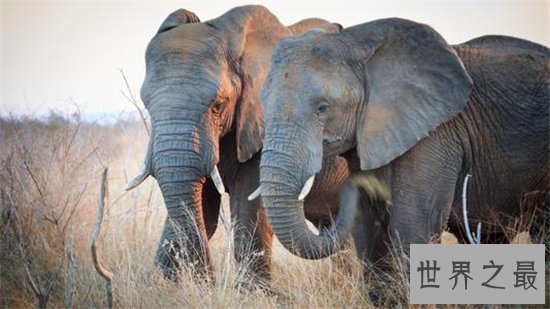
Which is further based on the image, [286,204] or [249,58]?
[249,58]

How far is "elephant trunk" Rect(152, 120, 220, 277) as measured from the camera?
260 inches

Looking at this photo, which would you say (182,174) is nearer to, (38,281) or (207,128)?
(207,128)

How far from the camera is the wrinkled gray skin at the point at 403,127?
5910mm

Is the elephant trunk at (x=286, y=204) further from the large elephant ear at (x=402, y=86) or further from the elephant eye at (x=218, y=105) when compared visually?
the elephant eye at (x=218, y=105)

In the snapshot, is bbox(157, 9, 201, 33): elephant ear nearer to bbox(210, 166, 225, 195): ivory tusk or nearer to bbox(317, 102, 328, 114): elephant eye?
bbox(210, 166, 225, 195): ivory tusk

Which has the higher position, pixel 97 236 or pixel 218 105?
pixel 218 105

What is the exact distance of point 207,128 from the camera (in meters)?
6.75

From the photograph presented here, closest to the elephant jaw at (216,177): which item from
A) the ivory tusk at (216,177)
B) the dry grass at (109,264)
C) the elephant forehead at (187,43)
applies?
the ivory tusk at (216,177)

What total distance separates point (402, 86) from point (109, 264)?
103 inches

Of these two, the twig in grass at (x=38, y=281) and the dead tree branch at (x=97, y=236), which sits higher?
the dead tree branch at (x=97, y=236)

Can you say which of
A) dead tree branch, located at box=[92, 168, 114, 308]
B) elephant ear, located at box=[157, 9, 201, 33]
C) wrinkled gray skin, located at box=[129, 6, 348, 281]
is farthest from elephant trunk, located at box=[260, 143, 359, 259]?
elephant ear, located at box=[157, 9, 201, 33]

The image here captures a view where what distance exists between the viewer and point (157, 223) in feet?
29.4

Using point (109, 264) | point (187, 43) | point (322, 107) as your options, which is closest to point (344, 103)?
point (322, 107)

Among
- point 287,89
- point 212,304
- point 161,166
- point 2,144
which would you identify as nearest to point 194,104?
point 161,166
